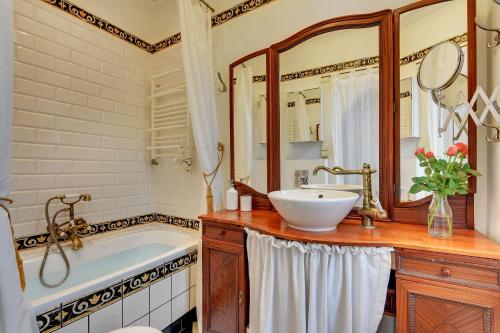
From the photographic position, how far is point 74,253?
170cm

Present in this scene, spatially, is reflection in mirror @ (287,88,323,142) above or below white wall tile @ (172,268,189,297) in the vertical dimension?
above

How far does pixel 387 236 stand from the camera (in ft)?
3.33

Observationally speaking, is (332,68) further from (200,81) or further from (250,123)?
(200,81)

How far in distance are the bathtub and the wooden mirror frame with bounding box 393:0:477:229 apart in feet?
4.42

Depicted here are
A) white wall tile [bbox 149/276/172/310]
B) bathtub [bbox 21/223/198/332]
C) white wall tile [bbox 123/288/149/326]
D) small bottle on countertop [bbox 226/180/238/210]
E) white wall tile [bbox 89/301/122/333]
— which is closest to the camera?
bathtub [bbox 21/223/198/332]

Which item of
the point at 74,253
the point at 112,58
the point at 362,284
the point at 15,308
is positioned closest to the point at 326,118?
the point at 362,284

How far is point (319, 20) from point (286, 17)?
0.25 m

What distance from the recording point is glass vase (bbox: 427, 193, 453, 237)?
99cm

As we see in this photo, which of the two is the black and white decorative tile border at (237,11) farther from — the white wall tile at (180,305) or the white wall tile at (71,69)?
the white wall tile at (180,305)

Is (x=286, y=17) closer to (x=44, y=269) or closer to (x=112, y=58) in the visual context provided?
(x=112, y=58)

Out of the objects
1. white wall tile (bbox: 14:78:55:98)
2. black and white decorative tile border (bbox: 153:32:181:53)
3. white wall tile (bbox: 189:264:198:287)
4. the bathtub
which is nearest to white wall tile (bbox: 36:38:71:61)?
white wall tile (bbox: 14:78:55:98)

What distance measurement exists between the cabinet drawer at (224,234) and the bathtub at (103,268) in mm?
313

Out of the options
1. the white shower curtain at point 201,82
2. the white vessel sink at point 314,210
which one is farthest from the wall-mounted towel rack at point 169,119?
the white vessel sink at point 314,210

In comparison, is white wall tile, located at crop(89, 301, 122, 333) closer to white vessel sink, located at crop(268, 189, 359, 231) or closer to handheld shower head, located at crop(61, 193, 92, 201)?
handheld shower head, located at crop(61, 193, 92, 201)
